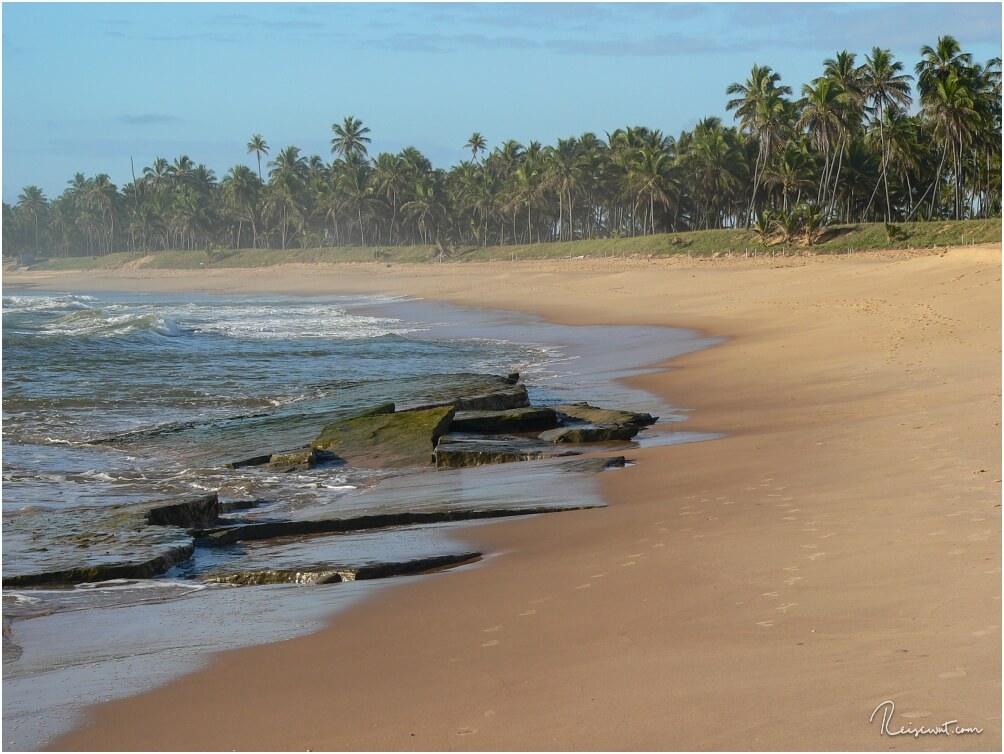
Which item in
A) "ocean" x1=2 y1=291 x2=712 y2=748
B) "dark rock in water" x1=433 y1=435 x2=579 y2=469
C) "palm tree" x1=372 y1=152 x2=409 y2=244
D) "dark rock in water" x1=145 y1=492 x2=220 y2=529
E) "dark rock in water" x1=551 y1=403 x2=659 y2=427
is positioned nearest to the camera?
"ocean" x1=2 y1=291 x2=712 y2=748

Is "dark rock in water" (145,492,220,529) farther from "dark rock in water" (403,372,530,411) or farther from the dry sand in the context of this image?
"dark rock in water" (403,372,530,411)

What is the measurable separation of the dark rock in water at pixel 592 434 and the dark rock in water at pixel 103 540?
162 inches

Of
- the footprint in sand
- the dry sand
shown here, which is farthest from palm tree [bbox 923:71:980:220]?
the footprint in sand

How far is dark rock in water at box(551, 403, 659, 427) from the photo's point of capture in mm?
12438

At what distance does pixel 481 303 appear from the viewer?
1654 inches

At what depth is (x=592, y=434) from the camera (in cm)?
1191

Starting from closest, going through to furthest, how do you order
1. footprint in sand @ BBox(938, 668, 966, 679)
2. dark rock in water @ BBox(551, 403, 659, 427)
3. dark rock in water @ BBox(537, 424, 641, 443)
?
1. footprint in sand @ BBox(938, 668, 966, 679)
2. dark rock in water @ BBox(537, 424, 641, 443)
3. dark rock in water @ BBox(551, 403, 659, 427)

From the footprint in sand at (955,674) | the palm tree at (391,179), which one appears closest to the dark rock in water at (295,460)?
the footprint in sand at (955,674)

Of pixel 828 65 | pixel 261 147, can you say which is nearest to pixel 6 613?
pixel 828 65

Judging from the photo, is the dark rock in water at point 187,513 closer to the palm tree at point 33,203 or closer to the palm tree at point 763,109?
the palm tree at point 763,109

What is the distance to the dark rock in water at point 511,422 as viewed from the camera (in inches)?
502

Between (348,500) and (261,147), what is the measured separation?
128m

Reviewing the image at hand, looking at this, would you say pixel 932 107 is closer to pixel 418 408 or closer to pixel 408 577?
pixel 418 408

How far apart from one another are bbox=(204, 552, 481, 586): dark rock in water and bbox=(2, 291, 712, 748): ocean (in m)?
0.14
